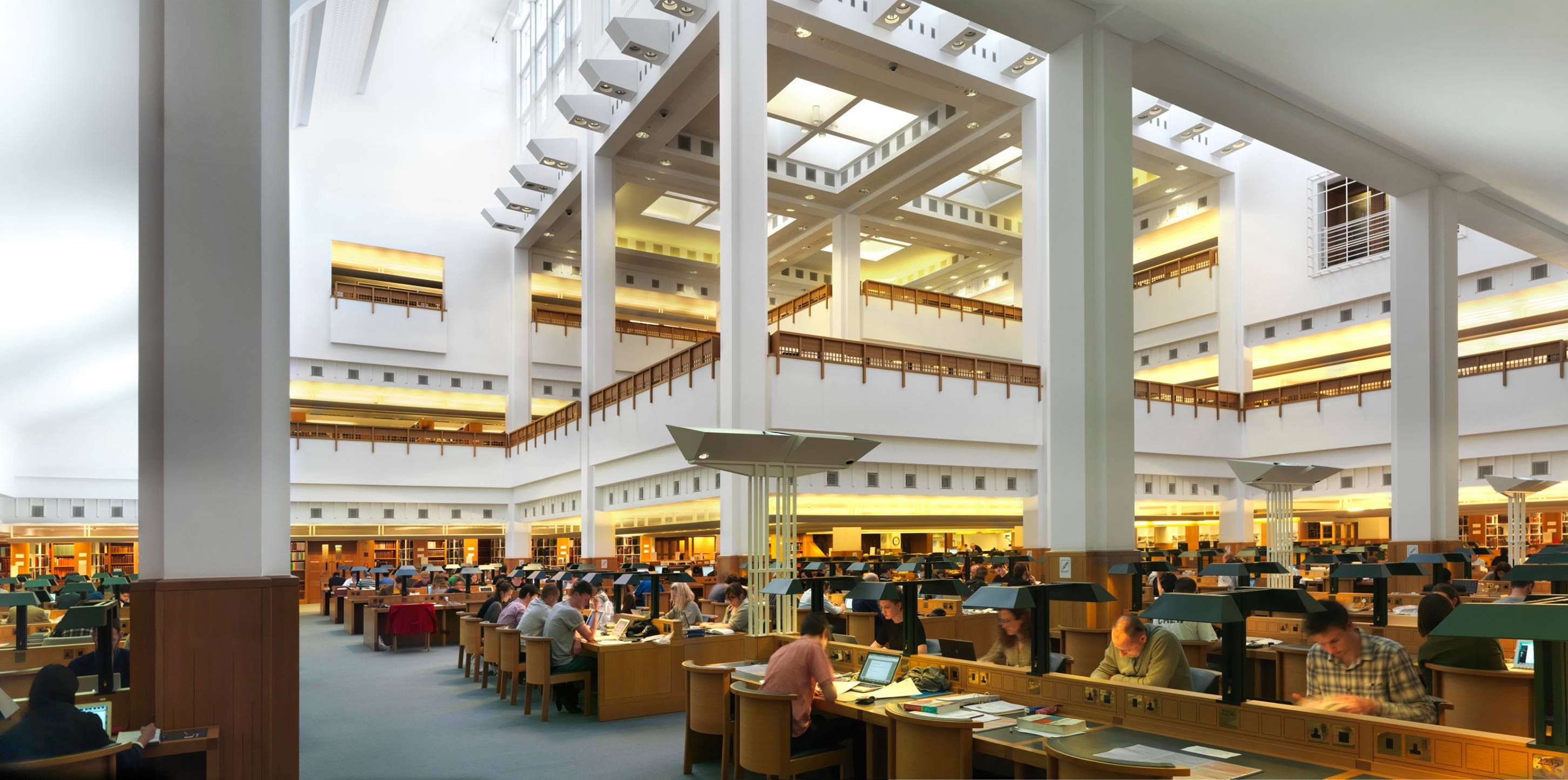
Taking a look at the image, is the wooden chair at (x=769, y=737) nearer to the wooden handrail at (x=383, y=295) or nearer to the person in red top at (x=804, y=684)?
the person in red top at (x=804, y=684)

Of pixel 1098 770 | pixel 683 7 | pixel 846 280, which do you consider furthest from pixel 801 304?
pixel 1098 770

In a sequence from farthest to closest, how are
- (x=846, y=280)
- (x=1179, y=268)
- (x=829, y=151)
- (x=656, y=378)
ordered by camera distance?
(x=1179, y=268), (x=829, y=151), (x=846, y=280), (x=656, y=378)

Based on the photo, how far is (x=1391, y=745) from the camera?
391 cm

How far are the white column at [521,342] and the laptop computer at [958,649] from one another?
23348mm

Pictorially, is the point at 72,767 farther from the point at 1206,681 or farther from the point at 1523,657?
the point at 1523,657

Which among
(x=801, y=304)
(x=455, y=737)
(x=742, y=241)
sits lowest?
(x=455, y=737)

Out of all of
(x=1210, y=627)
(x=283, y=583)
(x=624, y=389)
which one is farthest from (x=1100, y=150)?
(x=624, y=389)

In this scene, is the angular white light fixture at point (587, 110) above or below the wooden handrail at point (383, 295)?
above

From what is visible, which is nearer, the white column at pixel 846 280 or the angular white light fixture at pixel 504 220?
the white column at pixel 846 280

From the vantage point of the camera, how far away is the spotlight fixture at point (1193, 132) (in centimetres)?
2181

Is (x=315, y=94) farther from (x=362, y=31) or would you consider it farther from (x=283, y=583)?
(x=283, y=583)

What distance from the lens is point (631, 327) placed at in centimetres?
2627

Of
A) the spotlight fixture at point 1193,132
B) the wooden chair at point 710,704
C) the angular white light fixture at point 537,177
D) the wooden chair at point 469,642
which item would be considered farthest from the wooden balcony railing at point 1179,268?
the wooden chair at point 710,704

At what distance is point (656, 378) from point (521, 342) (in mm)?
12245
